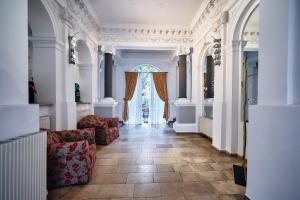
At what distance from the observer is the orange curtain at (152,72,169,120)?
10.3 m

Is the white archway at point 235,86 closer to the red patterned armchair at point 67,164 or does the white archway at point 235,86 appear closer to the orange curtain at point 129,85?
the red patterned armchair at point 67,164

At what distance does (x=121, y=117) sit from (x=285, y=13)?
9032mm

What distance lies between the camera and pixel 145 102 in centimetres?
1062

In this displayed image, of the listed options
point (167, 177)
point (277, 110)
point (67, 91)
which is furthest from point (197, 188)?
point (67, 91)

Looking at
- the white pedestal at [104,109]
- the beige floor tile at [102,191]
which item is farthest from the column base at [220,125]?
the white pedestal at [104,109]

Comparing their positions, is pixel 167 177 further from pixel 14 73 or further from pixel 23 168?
pixel 14 73

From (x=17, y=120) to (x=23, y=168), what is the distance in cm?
45

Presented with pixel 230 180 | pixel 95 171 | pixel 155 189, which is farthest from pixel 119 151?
pixel 230 180

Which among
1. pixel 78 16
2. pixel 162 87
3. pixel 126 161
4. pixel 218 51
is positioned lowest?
pixel 126 161

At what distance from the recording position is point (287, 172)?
1.62m

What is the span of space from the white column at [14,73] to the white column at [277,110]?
239 centimetres

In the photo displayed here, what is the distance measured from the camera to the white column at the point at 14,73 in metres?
1.73

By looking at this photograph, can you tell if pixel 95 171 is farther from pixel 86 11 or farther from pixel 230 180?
pixel 86 11

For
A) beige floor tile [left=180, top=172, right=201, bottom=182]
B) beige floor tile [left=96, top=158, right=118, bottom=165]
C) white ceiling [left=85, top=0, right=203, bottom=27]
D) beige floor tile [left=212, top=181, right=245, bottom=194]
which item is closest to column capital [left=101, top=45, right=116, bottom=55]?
white ceiling [left=85, top=0, right=203, bottom=27]
